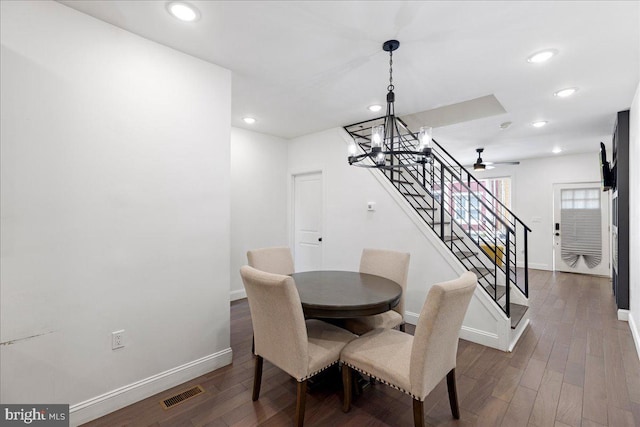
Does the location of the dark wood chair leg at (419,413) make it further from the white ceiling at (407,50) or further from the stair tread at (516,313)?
the white ceiling at (407,50)

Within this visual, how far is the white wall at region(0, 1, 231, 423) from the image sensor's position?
1.61 metres

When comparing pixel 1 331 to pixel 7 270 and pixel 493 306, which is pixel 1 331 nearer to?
pixel 7 270

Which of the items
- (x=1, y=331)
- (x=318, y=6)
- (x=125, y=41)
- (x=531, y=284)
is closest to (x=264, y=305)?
(x=1, y=331)

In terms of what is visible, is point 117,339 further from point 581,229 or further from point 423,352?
point 581,229

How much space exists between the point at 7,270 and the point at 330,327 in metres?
1.99

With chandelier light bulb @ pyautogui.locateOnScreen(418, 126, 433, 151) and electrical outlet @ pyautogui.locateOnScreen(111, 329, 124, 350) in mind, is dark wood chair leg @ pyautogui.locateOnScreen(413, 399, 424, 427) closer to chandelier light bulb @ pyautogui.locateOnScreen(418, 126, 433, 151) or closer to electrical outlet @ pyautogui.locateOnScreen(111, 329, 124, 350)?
chandelier light bulb @ pyautogui.locateOnScreen(418, 126, 433, 151)

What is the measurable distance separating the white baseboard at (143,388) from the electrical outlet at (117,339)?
29 centimetres

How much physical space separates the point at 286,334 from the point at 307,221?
3101 mm

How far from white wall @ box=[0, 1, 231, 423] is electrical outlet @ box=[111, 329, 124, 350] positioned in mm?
33

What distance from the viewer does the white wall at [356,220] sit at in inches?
131

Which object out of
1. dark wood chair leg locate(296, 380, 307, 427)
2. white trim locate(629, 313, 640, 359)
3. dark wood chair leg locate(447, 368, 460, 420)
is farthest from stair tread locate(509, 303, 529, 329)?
dark wood chair leg locate(296, 380, 307, 427)

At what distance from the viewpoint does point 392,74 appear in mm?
2594

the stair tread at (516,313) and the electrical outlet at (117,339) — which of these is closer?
the electrical outlet at (117,339)

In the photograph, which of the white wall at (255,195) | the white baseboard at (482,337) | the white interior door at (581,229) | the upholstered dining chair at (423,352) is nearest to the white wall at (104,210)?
the upholstered dining chair at (423,352)
